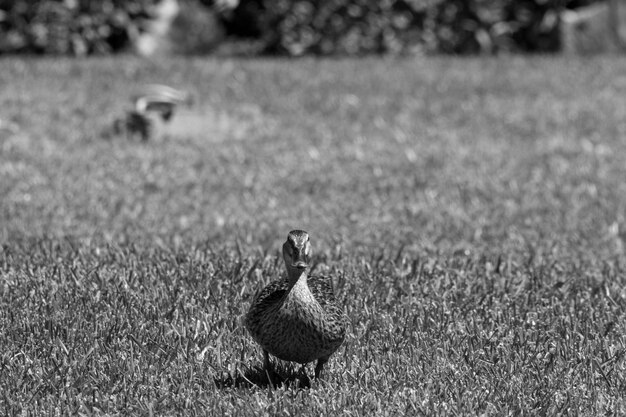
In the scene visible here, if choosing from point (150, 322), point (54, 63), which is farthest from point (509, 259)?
point (54, 63)

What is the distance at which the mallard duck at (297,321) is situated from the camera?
12.3 ft

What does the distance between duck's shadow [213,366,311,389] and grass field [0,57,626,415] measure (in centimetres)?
2

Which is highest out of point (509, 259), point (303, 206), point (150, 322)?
point (150, 322)

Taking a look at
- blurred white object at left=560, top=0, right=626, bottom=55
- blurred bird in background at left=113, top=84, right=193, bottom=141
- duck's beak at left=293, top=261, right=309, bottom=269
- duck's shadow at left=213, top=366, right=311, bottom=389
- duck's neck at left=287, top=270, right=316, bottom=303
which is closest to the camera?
duck's beak at left=293, top=261, right=309, bottom=269

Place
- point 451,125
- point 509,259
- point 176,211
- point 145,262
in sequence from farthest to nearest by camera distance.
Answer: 1. point 451,125
2. point 176,211
3. point 509,259
4. point 145,262

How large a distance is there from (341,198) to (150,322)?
12.2 feet

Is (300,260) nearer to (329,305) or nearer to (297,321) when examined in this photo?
(297,321)

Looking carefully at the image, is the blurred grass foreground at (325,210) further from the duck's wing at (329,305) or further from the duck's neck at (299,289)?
the duck's neck at (299,289)

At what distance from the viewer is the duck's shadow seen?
13.3 feet

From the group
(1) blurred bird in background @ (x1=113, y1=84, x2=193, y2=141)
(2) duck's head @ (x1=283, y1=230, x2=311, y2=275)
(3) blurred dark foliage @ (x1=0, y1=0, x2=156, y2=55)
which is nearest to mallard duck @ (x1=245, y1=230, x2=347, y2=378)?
(2) duck's head @ (x1=283, y1=230, x2=311, y2=275)

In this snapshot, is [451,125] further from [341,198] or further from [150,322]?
[150,322]

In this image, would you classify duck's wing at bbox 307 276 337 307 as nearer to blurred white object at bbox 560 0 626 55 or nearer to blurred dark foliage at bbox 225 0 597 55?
blurred dark foliage at bbox 225 0 597 55

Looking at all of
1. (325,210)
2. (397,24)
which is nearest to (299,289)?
(325,210)

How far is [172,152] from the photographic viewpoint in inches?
372
